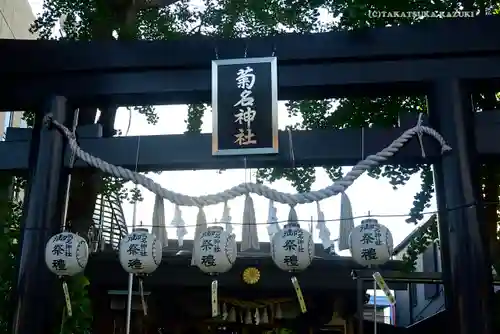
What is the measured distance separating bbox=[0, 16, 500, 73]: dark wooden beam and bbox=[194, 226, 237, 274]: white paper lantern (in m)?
1.80

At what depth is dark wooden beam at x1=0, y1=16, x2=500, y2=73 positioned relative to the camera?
5.60 metres

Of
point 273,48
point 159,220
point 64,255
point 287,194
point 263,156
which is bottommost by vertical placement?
point 64,255

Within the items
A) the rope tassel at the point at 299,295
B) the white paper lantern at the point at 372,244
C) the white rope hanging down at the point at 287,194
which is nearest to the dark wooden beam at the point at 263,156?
the white rope hanging down at the point at 287,194

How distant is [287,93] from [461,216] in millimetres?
2073

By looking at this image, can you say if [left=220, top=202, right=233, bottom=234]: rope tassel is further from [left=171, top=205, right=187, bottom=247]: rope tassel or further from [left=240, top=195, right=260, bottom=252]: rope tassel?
[left=171, top=205, right=187, bottom=247]: rope tassel

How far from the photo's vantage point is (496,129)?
17.8ft

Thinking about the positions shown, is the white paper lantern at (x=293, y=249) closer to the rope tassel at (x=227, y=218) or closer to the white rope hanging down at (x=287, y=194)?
the white rope hanging down at (x=287, y=194)

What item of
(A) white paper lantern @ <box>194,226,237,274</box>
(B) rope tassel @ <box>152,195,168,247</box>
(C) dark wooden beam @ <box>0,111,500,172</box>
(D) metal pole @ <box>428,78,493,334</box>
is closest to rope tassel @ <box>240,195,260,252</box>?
(A) white paper lantern @ <box>194,226,237,274</box>

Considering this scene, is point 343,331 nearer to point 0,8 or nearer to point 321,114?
point 321,114

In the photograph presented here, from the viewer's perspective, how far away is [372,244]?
16.4ft

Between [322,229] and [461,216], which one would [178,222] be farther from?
[461,216]

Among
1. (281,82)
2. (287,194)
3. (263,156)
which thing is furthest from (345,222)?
(281,82)

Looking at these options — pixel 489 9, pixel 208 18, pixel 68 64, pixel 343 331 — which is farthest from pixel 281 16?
pixel 343 331

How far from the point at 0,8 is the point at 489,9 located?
9442mm
